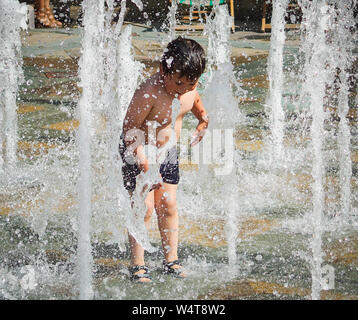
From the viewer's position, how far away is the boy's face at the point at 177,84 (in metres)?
3.03

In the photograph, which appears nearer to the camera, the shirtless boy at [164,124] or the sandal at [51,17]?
the shirtless boy at [164,124]

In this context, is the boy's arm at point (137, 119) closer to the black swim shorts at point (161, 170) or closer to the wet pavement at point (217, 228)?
the black swim shorts at point (161, 170)

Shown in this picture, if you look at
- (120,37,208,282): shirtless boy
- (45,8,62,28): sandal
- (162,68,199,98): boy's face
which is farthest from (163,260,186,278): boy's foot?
(45,8,62,28): sandal

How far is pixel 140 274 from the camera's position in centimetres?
319

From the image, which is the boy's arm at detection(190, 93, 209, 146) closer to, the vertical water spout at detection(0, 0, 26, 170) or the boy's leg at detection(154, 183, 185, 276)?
the boy's leg at detection(154, 183, 185, 276)

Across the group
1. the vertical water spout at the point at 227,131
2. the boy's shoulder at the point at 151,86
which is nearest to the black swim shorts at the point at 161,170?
the boy's shoulder at the point at 151,86

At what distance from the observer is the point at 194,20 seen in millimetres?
12469

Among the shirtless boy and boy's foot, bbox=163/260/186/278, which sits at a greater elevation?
the shirtless boy

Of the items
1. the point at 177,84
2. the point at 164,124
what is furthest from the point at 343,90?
the point at 177,84

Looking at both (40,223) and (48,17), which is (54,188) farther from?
(48,17)

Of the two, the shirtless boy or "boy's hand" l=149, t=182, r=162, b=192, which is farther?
"boy's hand" l=149, t=182, r=162, b=192

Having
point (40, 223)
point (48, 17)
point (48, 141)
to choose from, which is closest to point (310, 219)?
point (40, 223)

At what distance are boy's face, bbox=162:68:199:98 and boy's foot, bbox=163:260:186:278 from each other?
857mm

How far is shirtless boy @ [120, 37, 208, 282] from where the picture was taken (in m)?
3.03
